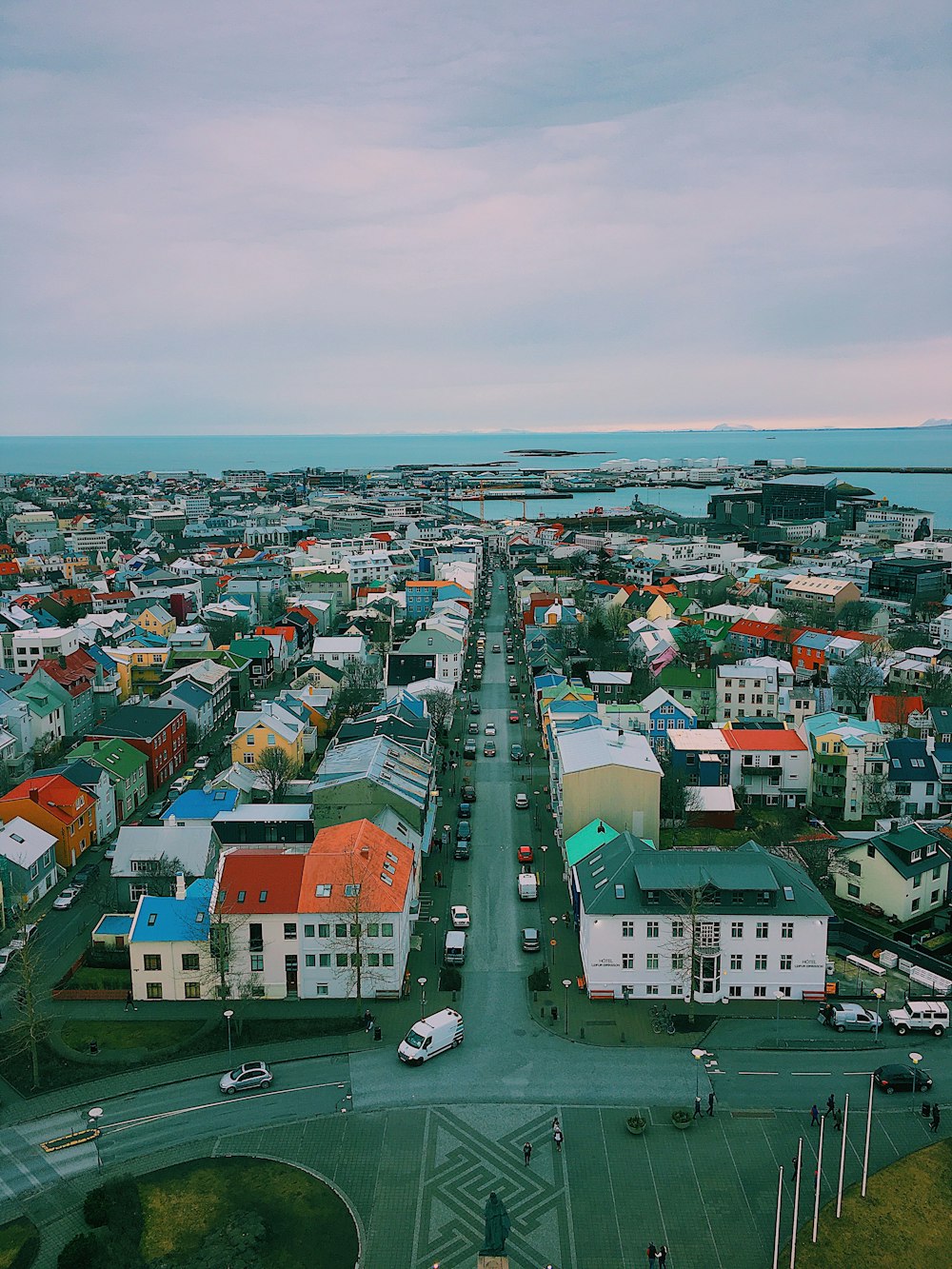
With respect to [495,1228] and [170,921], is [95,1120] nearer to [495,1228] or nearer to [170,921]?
[170,921]

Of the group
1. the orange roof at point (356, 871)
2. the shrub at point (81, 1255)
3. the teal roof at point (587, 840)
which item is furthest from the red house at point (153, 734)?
the shrub at point (81, 1255)

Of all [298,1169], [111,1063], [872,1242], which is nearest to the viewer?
[872,1242]

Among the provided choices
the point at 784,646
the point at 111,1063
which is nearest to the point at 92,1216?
the point at 111,1063

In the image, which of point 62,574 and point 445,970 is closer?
point 445,970

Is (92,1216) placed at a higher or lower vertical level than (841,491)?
lower

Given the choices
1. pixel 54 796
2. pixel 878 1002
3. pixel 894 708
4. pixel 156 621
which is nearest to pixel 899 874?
pixel 878 1002

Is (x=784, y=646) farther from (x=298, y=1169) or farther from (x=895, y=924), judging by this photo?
(x=298, y=1169)
